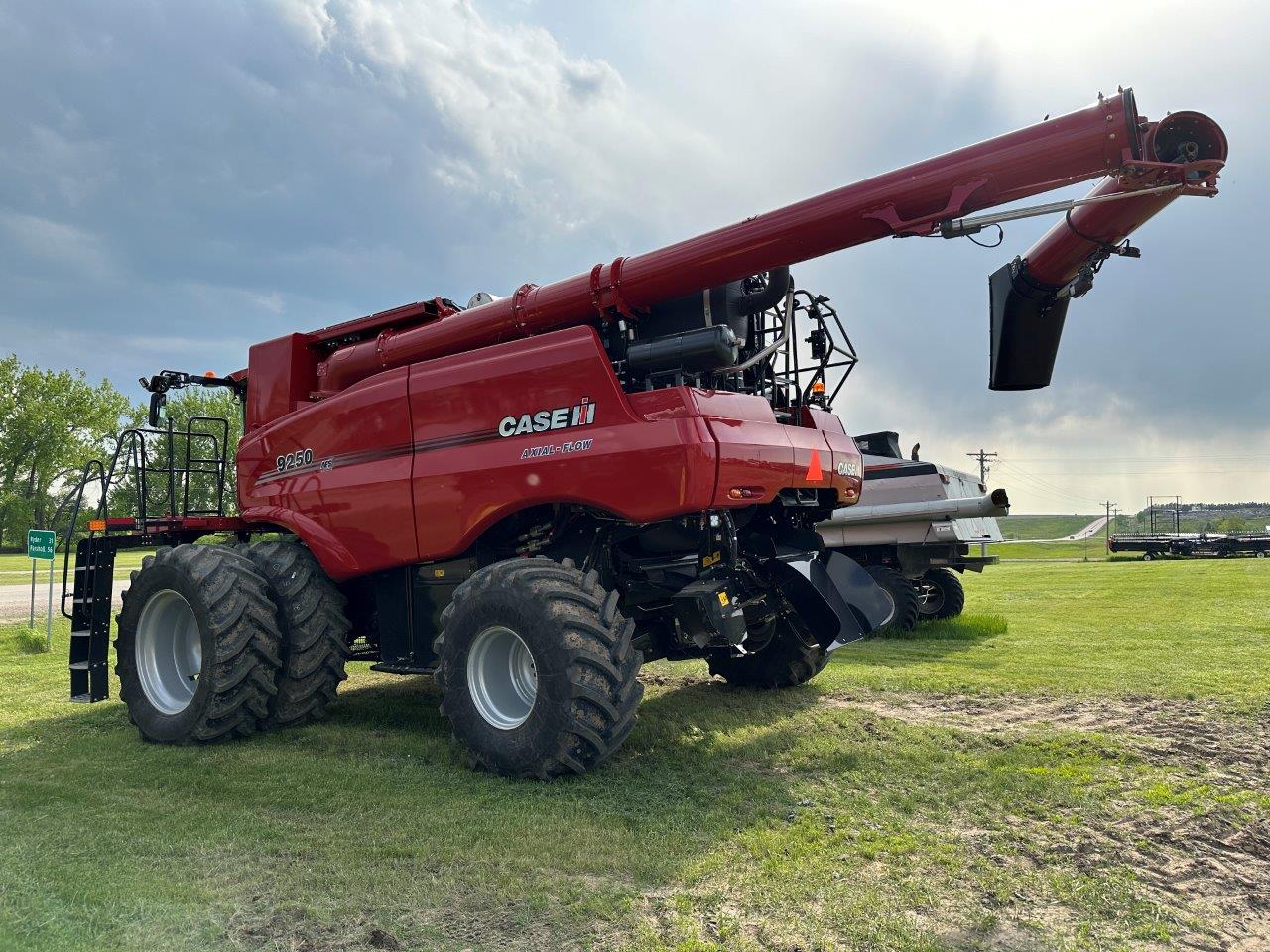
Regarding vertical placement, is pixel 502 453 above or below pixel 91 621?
above

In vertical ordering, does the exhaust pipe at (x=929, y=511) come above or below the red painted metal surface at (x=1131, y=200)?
below

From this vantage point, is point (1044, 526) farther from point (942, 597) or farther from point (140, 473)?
point (140, 473)

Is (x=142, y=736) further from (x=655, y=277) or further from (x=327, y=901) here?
(x=655, y=277)

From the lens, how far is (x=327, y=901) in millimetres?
3561

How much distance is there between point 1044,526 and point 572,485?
18029 cm

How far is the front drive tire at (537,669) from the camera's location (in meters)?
4.88

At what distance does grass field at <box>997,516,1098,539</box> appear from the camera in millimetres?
150500

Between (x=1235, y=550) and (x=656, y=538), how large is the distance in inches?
1746

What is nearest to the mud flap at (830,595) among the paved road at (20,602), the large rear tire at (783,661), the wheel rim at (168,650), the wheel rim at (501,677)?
the large rear tire at (783,661)

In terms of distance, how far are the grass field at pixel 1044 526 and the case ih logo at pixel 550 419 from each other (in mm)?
149258

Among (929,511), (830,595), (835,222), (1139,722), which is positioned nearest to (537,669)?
(830,595)

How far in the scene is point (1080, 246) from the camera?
16.6ft

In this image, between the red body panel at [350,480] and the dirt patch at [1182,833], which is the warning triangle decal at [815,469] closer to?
the dirt patch at [1182,833]

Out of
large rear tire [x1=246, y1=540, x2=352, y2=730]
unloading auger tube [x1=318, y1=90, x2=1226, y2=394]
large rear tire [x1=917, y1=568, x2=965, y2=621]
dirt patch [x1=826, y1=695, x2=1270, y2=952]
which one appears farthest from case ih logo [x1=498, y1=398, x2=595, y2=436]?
large rear tire [x1=917, y1=568, x2=965, y2=621]
